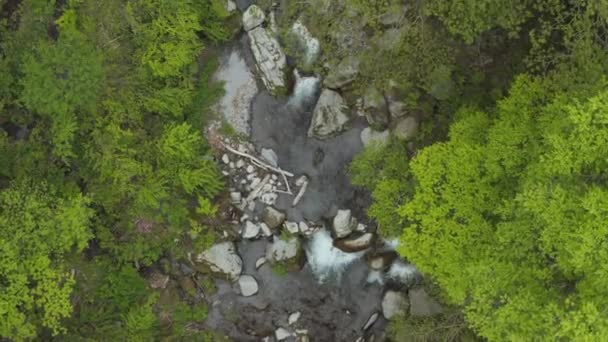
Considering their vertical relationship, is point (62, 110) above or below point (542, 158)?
above

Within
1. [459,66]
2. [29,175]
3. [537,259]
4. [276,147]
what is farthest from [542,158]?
[29,175]

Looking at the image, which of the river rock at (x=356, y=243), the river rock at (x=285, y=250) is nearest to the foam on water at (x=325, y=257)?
the river rock at (x=356, y=243)

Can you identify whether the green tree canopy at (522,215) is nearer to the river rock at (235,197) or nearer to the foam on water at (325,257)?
the foam on water at (325,257)

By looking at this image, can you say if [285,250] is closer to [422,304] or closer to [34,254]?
[422,304]

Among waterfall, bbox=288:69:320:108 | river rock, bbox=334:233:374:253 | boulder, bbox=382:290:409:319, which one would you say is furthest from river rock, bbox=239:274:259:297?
waterfall, bbox=288:69:320:108

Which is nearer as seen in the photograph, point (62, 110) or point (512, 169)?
point (512, 169)

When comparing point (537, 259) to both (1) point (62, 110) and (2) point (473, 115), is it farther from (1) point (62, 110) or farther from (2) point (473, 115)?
(1) point (62, 110)

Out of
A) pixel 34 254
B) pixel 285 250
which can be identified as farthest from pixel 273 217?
pixel 34 254
